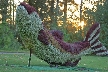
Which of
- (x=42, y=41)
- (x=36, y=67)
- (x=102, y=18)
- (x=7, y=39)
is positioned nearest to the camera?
(x=36, y=67)

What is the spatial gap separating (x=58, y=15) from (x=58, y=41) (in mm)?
28971

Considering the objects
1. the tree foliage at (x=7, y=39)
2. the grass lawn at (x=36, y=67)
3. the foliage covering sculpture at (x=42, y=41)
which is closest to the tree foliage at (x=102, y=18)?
the tree foliage at (x=7, y=39)

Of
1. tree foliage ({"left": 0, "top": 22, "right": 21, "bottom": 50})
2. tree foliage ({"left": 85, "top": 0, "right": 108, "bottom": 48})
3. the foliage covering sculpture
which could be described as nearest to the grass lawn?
the foliage covering sculpture

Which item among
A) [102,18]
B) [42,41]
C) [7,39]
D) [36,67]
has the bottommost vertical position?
[36,67]

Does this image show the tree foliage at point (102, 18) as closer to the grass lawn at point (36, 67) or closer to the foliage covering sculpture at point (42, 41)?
the grass lawn at point (36, 67)

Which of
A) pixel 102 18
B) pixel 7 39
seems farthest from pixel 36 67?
pixel 102 18

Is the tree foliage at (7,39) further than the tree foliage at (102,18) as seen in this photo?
Yes

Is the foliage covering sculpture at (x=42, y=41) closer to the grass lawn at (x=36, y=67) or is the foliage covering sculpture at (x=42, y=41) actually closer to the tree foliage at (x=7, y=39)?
the grass lawn at (x=36, y=67)

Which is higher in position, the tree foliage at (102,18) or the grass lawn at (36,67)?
the tree foliage at (102,18)

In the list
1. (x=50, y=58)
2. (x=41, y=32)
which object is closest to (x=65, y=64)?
(x=50, y=58)

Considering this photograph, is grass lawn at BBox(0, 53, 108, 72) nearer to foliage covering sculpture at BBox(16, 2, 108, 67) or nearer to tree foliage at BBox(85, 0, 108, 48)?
foliage covering sculpture at BBox(16, 2, 108, 67)

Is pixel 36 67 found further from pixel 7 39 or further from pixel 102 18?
pixel 102 18

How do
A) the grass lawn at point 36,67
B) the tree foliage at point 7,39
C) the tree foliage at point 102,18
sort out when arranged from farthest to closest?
the tree foliage at point 7,39
the tree foliage at point 102,18
the grass lawn at point 36,67

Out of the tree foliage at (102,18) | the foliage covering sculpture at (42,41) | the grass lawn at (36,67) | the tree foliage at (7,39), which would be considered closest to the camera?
the grass lawn at (36,67)
